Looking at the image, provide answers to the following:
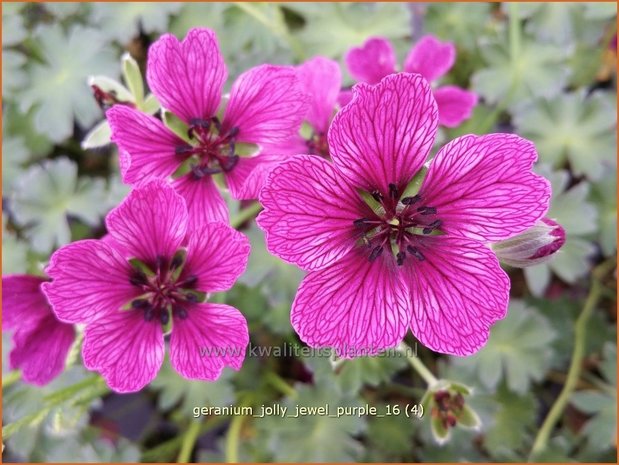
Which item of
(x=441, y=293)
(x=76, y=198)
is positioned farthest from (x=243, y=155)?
(x=76, y=198)

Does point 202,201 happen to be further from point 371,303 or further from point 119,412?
point 119,412

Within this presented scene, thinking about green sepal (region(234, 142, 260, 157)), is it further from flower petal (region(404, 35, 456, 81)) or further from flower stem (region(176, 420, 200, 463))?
flower stem (region(176, 420, 200, 463))

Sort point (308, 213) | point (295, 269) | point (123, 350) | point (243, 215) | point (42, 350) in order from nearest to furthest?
point (308, 213)
point (123, 350)
point (42, 350)
point (243, 215)
point (295, 269)

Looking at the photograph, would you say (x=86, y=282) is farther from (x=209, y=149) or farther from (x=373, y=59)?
(x=373, y=59)

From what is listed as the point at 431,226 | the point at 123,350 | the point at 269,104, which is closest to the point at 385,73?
the point at 269,104

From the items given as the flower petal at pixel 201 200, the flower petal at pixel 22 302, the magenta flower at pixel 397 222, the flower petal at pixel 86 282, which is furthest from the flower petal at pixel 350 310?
the flower petal at pixel 22 302

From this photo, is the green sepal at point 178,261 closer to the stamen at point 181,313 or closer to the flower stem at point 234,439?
the stamen at point 181,313
